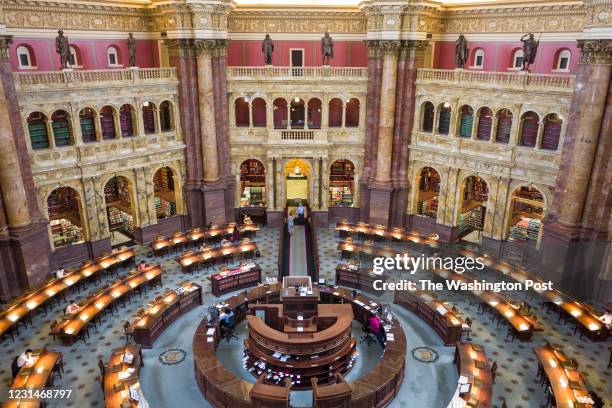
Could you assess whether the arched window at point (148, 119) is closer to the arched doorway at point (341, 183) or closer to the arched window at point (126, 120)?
the arched window at point (126, 120)

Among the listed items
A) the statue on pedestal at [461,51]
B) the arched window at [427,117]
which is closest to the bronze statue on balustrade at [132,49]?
the arched window at [427,117]

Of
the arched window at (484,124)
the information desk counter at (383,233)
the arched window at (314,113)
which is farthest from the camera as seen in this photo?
the arched window at (314,113)

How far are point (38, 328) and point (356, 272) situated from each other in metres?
14.7

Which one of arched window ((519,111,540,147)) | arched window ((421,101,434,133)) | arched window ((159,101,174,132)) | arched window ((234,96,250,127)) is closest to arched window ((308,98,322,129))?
arched window ((234,96,250,127))

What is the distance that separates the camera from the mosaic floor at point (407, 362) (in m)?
16.5

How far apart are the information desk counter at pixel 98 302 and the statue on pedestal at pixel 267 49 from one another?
46.4 ft

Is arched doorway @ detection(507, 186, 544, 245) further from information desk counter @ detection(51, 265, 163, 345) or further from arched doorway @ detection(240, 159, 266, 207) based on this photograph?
information desk counter @ detection(51, 265, 163, 345)

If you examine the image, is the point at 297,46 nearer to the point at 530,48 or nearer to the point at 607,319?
the point at 530,48

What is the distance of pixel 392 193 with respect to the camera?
3064 centimetres

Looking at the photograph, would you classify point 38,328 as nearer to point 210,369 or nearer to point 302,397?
point 210,369

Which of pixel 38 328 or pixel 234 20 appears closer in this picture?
pixel 38 328

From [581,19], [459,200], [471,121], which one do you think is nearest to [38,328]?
[459,200]

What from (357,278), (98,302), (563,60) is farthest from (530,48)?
(98,302)

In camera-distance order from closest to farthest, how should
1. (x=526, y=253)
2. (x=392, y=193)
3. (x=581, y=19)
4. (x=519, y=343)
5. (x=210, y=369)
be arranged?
(x=210, y=369) → (x=519, y=343) → (x=581, y=19) → (x=526, y=253) → (x=392, y=193)
